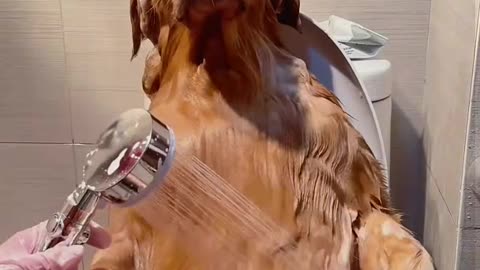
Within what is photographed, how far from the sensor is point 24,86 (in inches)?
69.8

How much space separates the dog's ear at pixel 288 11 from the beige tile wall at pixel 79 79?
518 millimetres

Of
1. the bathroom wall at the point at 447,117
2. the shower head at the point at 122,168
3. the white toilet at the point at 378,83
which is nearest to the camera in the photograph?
the shower head at the point at 122,168

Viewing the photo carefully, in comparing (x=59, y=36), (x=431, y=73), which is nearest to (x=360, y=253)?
(x=431, y=73)

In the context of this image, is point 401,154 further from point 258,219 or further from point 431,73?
point 258,219

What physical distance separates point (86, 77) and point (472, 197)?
2.80 feet

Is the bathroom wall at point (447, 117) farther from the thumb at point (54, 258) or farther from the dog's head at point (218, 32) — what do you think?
the thumb at point (54, 258)

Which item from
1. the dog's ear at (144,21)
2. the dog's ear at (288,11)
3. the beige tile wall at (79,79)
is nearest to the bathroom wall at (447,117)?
the beige tile wall at (79,79)

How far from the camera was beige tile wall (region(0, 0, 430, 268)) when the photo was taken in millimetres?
1655

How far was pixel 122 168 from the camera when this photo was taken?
710mm

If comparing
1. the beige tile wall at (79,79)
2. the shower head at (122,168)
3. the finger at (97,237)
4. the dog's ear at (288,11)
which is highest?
the dog's ear at (288,11)

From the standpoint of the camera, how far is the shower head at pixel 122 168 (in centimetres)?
71

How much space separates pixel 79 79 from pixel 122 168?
3.51ft

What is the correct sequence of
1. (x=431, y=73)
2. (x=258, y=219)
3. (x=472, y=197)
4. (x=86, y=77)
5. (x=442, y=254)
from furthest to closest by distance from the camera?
1. (x=86, y=77)
2. (x=431, y=73)
3. (x=442, y=254)
4. (x=472, y=197)
5. (x=258, y=219)

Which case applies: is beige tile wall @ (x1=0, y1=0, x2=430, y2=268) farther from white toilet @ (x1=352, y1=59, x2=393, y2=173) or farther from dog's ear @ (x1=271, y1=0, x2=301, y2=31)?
dog's ear @ (x1=271, y1=0, x2=301, y2=31)
